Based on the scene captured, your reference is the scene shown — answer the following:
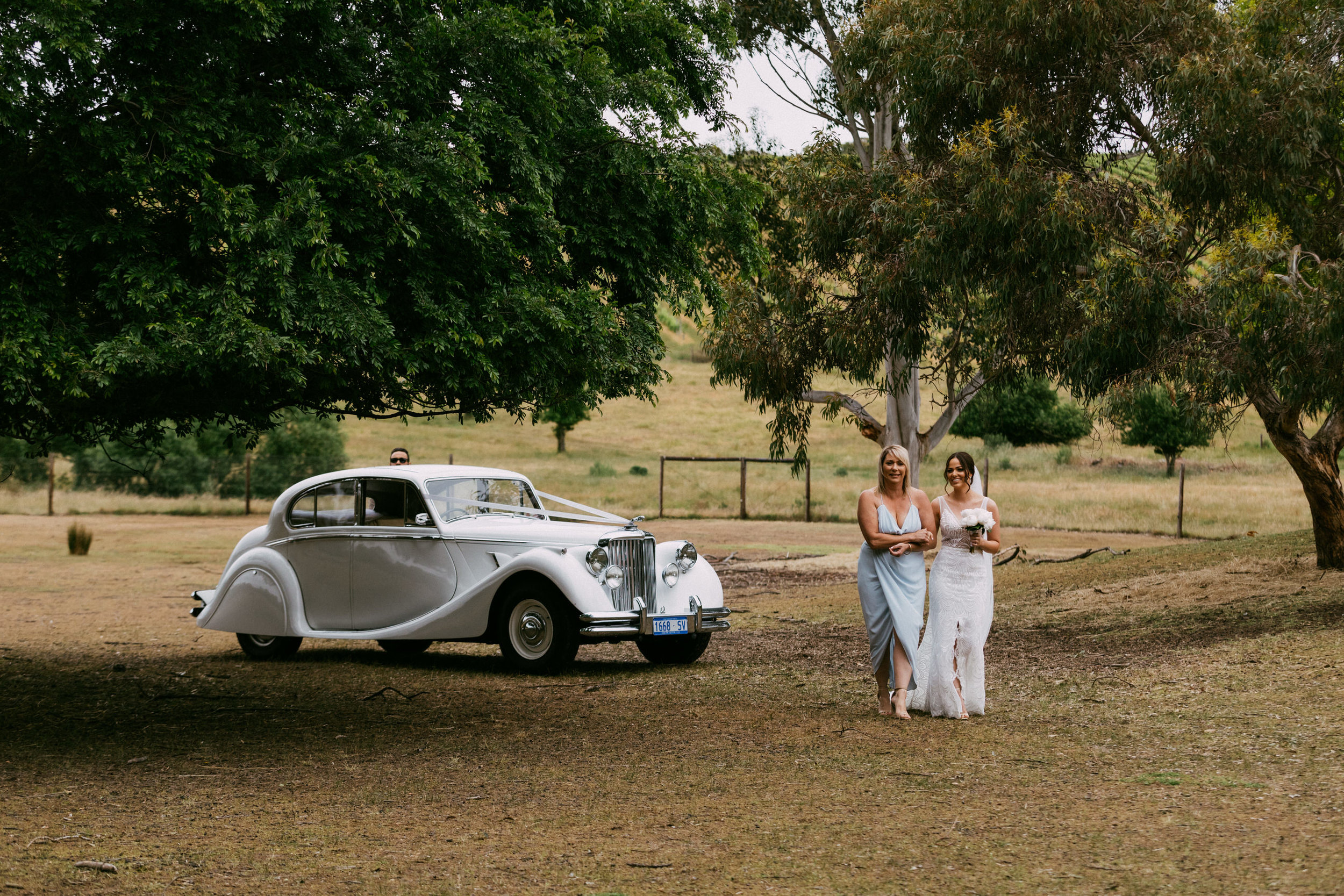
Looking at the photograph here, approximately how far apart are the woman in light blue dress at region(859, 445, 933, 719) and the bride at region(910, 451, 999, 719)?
104mm

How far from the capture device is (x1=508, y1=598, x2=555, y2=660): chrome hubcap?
32.6 feet

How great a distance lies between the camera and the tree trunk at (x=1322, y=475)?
13375 millimetres

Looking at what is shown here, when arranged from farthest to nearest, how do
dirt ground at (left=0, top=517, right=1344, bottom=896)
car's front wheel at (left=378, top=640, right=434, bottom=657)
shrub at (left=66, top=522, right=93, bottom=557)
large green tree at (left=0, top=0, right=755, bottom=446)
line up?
shrub at (left=66, top=522, right=93, bottom=557) < car's front wheel at (left=378, top=640, right=434, bottom=657) < large green tree at (left=0, top=0, right=755, bottom=446) < dirt ground at (left=0, top=517, right=1344, bottom=896)

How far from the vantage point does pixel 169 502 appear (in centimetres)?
3422

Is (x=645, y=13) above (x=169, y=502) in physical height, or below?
above

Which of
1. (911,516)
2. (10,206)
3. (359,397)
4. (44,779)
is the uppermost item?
(10,206)

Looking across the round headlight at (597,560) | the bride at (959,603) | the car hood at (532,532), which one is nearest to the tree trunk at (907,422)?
the car hood at (532,532)

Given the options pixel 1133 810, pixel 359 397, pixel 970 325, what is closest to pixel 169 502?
pixel 970 325

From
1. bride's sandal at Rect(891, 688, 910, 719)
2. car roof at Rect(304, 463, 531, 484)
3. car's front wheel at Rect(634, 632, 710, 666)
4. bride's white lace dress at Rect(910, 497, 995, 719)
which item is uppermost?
car roof at Rect(304, 463, 531, 484)

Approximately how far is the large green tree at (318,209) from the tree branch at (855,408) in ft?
38.8

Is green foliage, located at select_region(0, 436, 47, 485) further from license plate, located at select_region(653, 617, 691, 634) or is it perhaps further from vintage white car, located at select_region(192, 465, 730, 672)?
license plate, located at select_region(653, 617, 691, 634)

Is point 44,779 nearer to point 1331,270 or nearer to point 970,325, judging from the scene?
point 1331,270

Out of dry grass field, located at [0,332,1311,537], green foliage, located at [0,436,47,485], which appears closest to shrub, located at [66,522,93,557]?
dry grass field, located at [0,332,1311,537]

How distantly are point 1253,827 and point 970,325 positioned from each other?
39.1 feet
